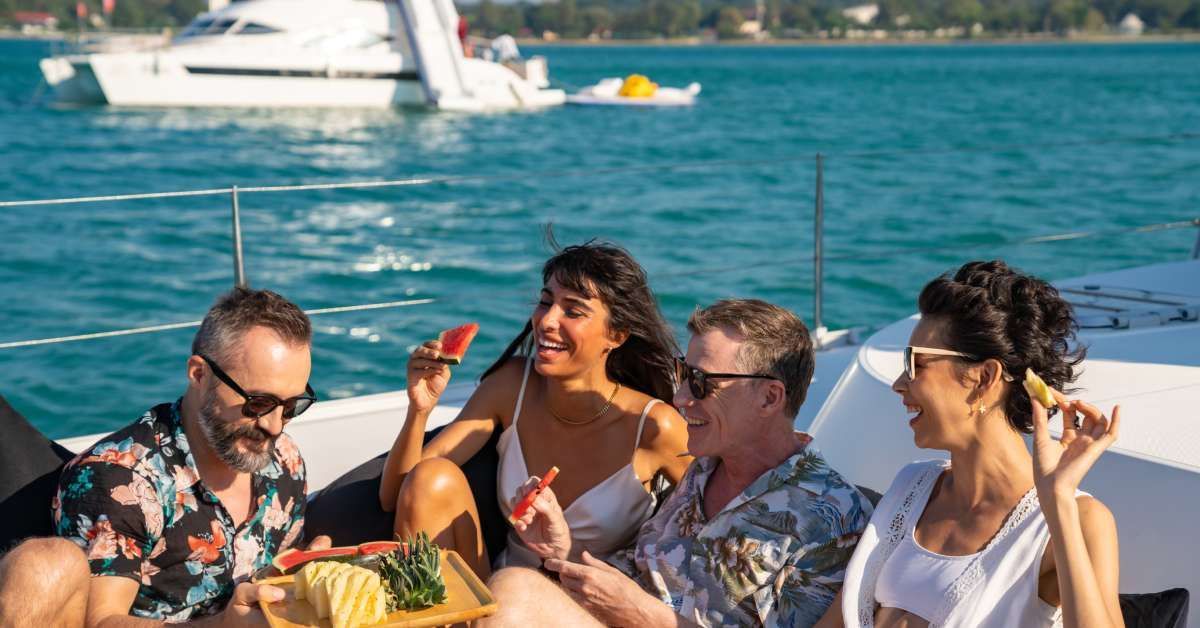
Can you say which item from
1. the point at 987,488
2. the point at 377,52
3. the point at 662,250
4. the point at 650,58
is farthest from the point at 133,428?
the point at 650,58

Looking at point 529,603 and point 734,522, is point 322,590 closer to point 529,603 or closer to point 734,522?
point 529,603

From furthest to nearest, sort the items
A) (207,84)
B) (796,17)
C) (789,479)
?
(796,17) < (207,84) < (789,479)

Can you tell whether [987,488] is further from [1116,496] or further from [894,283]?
[894,283]

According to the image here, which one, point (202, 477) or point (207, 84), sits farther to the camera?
point (207, 84)

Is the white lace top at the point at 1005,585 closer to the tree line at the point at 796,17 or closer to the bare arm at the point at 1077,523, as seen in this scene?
the bare arm at the point at 1077,523

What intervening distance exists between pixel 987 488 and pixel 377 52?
37.7 meters

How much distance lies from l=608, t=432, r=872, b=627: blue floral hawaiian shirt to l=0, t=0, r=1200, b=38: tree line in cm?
7813

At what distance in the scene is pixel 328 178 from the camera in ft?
76.1

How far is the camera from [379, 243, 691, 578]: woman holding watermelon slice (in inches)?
112

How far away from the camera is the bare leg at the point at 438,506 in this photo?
278 cm

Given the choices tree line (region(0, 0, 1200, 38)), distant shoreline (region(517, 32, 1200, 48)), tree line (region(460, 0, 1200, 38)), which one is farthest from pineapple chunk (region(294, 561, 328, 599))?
distant shoreline (region(517, 32, 1200, 48))

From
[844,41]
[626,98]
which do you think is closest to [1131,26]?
[844,41]

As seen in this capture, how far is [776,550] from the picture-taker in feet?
8.03

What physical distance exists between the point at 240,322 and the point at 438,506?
616 mm
